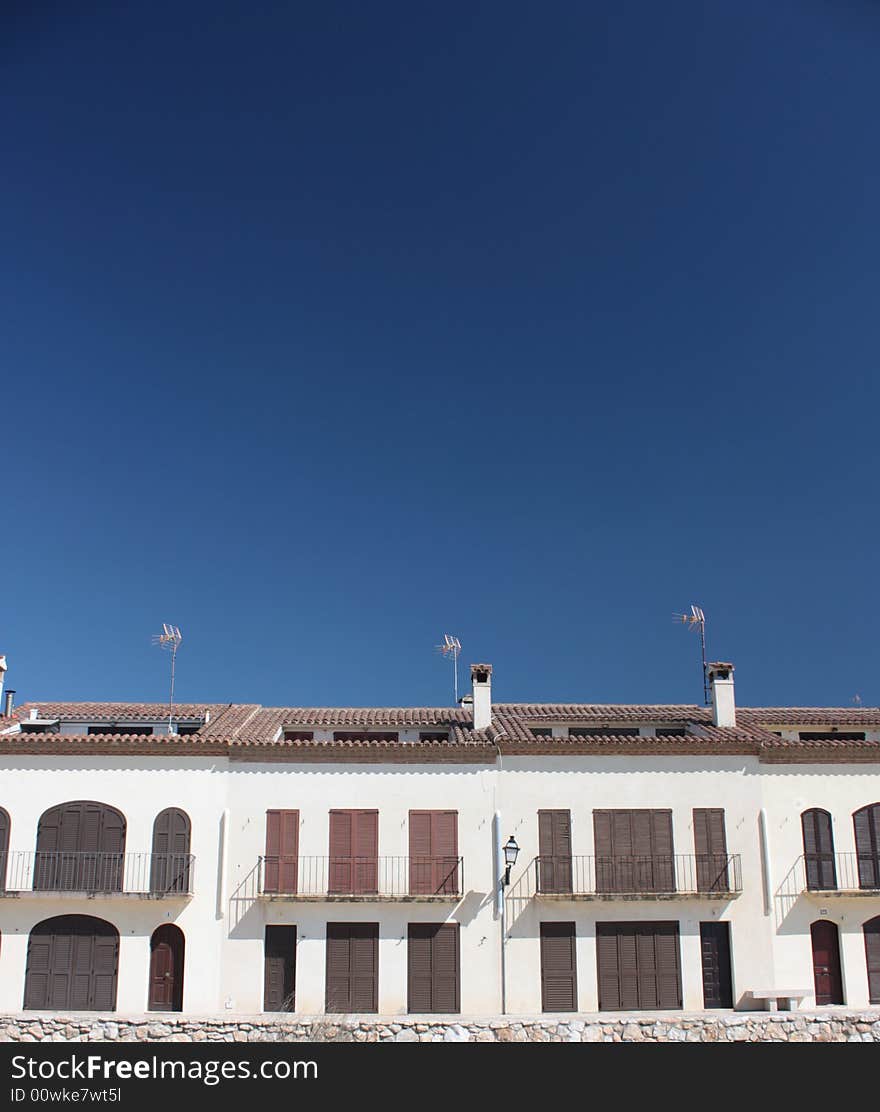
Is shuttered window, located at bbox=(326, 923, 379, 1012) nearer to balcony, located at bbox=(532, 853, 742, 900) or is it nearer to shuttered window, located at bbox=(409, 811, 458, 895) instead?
shuttered window, located at bbox=(409, 811, 458, 895)

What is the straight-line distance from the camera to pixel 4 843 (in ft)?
93.2

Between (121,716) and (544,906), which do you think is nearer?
(544,906)

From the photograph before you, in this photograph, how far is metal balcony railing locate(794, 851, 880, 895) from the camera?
29281 millimetres

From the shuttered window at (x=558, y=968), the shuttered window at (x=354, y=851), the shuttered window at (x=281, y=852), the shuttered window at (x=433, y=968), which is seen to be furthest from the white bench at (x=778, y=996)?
the shuttered window at (x=281, y=852)

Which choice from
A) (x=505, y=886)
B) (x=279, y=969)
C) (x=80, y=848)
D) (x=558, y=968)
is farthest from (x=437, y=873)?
(x=80, y=848)

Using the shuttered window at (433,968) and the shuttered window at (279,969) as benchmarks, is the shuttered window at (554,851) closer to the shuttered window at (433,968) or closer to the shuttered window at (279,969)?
the shuttered window at (433,968)

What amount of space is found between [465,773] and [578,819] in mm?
3242

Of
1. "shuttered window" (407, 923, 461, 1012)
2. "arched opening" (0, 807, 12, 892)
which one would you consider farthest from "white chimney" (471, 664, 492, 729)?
"arched opening" (0, 807, 12, 892)

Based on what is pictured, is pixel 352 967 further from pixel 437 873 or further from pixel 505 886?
pixel 505 886

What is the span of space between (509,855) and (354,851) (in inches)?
171
